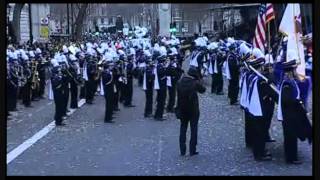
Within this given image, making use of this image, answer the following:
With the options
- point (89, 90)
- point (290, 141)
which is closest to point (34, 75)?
point (89, 90)

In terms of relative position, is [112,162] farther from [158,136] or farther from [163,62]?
[163,62]

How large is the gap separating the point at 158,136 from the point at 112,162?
2.98 metres

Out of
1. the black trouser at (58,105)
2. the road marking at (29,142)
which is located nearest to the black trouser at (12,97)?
the road marking at (29,142)

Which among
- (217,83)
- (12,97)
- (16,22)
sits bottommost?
(12,97)

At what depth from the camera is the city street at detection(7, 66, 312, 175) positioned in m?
10.4

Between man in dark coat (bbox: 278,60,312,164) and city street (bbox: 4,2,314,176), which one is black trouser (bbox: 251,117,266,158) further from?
man in dark coat (bbox: 278,60,312,164)

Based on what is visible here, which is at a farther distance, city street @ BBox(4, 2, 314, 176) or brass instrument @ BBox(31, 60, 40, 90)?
brass instrument @ BBox(31, 60, 40, 90)

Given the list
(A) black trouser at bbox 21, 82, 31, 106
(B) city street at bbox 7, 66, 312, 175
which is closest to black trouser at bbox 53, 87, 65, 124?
(B) city street at bbox 7, 66, 312, 175

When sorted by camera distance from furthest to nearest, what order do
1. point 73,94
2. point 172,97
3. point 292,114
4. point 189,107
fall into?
point 73,94
point 172,97
point 189,107
point 292,114

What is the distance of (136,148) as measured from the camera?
1245cm

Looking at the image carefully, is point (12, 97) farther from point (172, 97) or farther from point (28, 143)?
point (28, 143)

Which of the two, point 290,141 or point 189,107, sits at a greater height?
point 189,107

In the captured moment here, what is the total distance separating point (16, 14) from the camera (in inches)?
1286

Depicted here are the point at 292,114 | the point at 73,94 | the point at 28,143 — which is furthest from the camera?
the point at 73,94
